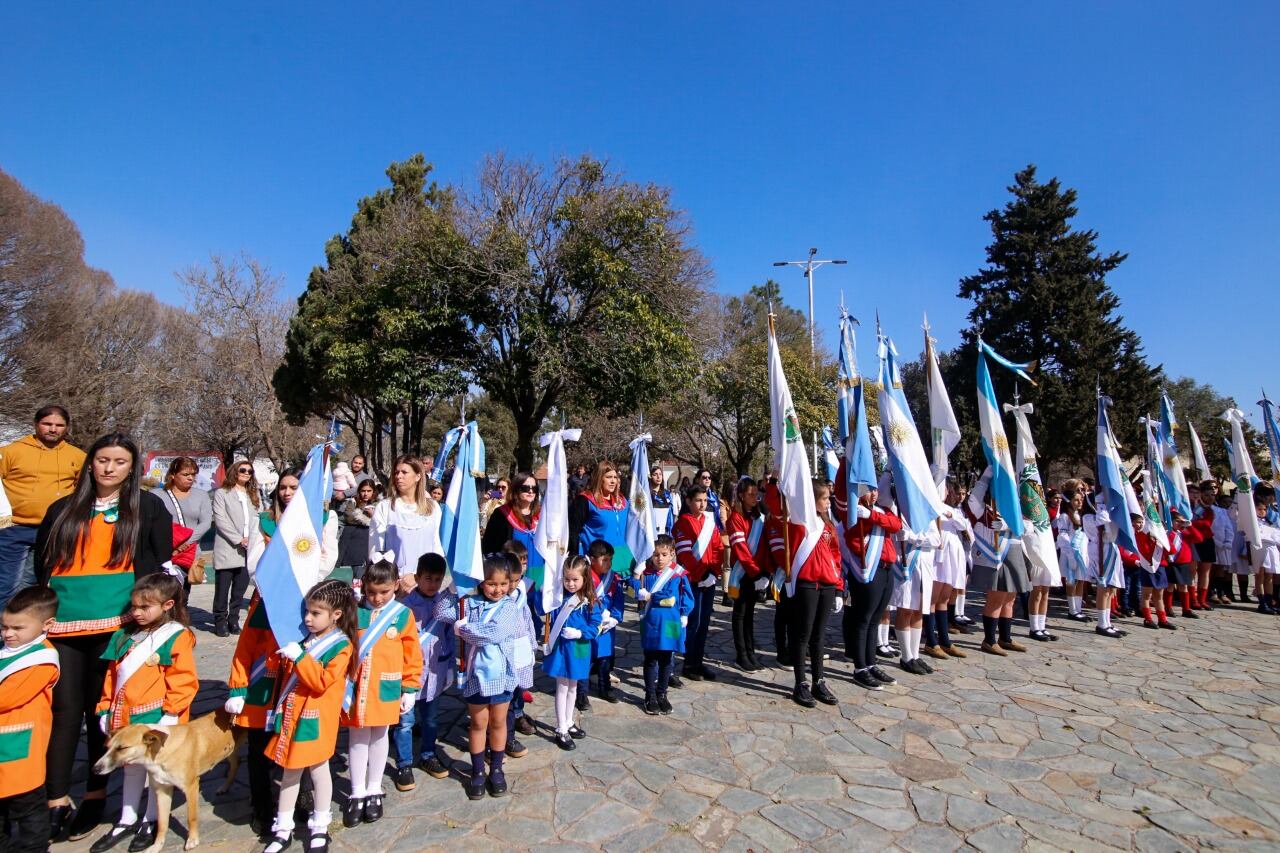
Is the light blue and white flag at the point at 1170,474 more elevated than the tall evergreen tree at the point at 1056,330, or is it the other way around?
the tall evergreen tree at the point at 1056,330

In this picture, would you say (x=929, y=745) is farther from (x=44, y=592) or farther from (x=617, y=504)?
(x=44, y=592)

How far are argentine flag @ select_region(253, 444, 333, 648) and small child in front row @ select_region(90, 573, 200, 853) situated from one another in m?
0.38

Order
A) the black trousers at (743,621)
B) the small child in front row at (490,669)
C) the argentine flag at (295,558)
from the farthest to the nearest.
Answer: the black trousers at (743,621) < the small child in front row at (490,669) < the argentine flag at (295,558)

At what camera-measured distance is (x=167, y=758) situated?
3207 mm

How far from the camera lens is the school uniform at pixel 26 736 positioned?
2922mm

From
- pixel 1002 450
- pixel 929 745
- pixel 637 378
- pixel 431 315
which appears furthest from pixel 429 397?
pixel 929 745

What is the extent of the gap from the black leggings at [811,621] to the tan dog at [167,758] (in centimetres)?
405

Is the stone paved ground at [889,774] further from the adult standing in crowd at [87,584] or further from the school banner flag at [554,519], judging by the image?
the school banner flag at [554,519]

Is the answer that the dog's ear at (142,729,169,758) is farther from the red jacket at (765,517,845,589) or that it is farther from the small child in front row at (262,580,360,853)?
the red jacket at (765,517,845,589)

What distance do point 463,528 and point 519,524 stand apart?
83 cm

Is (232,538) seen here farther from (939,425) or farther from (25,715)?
(939,425)

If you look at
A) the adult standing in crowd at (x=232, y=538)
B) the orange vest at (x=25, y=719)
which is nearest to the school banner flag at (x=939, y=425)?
the orange vest at (x=25, y=719)

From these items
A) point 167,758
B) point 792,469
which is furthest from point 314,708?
point 792,469

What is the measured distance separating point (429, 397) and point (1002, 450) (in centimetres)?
1351
